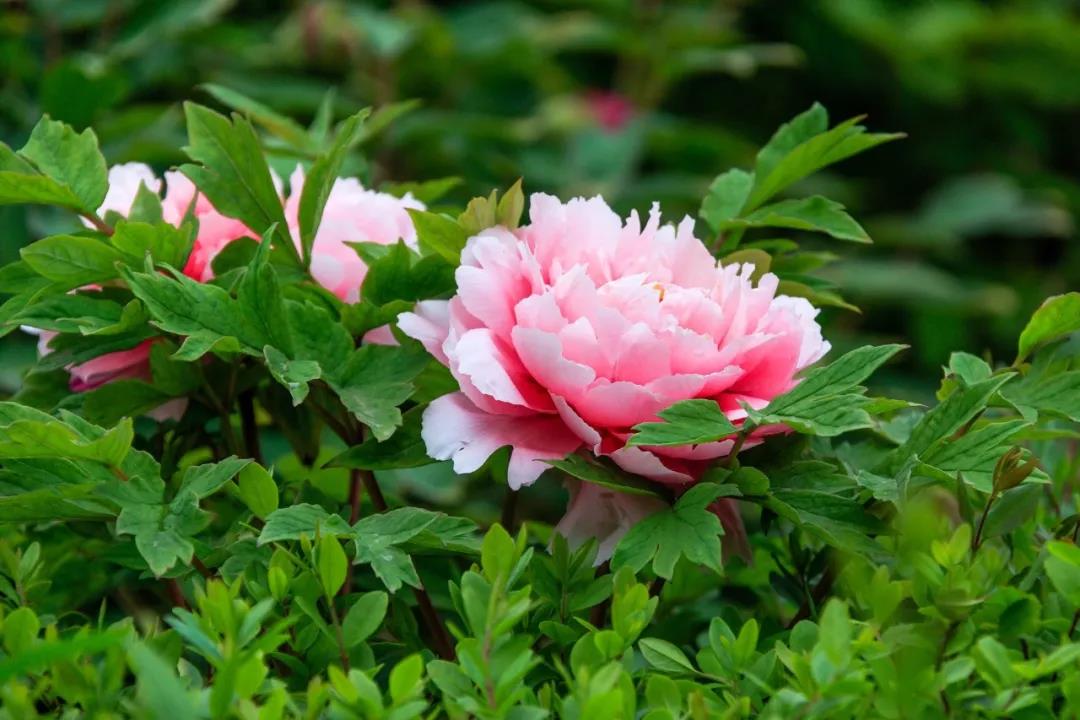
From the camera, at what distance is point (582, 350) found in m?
0.67

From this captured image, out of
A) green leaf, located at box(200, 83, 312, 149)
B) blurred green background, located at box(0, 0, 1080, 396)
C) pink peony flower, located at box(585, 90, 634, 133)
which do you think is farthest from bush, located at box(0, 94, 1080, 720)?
pink peony flower, located at box(585, 90, 634, 133)

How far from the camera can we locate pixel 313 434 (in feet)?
2.78

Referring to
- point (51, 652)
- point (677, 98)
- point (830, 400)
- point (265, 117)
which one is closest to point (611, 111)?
point (677, 98)

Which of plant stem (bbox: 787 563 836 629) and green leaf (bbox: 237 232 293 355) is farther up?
green leaf (bbox: 237 232 293 355)

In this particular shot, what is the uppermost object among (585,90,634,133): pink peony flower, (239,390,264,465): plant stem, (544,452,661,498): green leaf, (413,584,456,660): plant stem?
(544,452,661,498): green leaf

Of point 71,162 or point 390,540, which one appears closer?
point 390,540

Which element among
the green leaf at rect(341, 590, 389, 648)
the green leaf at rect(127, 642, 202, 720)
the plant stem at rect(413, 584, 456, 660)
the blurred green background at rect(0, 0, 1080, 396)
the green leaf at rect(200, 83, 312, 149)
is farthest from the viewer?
the blurred green background at rect(0, 0, 1080, 396)

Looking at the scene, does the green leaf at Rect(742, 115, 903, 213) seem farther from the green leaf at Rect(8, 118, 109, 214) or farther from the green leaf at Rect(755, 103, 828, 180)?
the green leaf at Rect(8, 118, 109, 214)

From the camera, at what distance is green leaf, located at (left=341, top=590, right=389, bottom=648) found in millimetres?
611

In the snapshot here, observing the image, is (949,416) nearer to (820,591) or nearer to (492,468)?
(820,591)

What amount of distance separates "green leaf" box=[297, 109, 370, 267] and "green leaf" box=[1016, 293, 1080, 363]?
37cm

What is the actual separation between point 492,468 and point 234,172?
0.22m

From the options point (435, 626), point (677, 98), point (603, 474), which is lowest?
point (677, 98)

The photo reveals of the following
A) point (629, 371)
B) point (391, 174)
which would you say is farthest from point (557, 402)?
point (391, 174)
